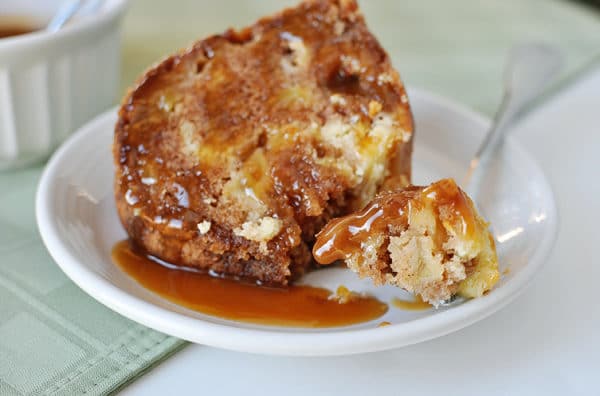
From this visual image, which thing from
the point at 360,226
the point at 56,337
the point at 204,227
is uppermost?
the point at 360,226

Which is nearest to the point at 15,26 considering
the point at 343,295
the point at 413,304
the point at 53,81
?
the point at 53,81

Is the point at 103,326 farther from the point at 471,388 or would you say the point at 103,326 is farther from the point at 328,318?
the point at 471,388

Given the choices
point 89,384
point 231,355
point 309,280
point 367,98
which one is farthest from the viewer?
point 367,98

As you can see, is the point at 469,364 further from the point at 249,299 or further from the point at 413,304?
the point at 249,299

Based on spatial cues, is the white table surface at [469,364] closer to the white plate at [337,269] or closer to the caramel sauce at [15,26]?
the white plate at [337,269]

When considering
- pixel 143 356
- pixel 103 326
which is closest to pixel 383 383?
pixel 143 356

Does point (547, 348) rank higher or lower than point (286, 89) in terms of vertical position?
lower
